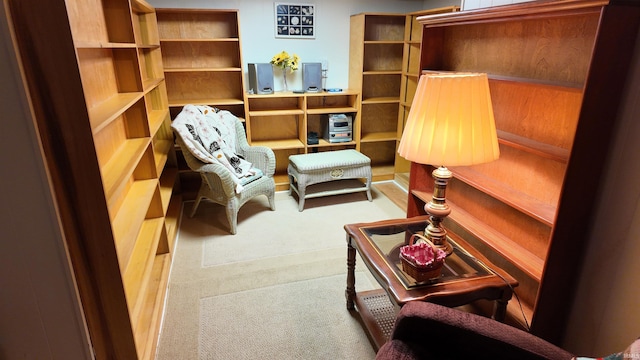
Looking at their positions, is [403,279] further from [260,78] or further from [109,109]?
[260,78]

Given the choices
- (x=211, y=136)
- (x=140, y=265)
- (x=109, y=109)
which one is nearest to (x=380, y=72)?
(x=211, y=136)

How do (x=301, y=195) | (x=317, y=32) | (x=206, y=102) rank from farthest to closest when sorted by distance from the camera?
1. (x=317, y=32)
2. (x=206, y=102)
3. (x=301, y=195)

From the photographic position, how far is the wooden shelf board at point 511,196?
157cm

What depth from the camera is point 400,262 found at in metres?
1.65

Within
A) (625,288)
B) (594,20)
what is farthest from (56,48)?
(625,288)

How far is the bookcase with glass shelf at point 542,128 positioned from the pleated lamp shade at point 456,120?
0.29 metres

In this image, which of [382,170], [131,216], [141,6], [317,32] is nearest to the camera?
[131,216]

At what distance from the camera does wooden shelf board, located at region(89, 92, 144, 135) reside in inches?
56.1

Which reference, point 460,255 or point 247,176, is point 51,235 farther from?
point 247,176

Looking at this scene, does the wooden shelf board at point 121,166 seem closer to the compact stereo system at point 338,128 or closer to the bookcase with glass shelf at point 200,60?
the bookcase with glass shelf at point 200,60

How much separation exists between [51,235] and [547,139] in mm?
2037

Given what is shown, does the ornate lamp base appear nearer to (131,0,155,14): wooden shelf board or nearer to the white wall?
(131,0,155,14): wooden shelf board

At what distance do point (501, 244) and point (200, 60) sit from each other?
10.5ft

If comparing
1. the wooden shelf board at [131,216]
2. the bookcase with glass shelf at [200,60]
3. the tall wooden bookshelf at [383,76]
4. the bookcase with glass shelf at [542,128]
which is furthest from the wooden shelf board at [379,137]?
the wooden shelf board at [131,216]
